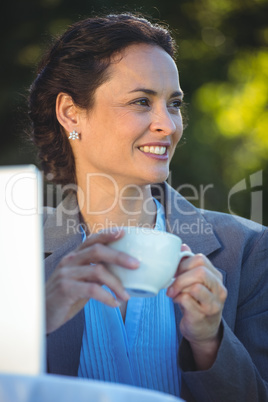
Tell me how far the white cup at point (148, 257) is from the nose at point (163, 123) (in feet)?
2.55

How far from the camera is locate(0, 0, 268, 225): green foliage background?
473 cm

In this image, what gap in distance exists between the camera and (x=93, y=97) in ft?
6.22

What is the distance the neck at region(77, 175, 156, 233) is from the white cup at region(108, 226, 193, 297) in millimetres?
843

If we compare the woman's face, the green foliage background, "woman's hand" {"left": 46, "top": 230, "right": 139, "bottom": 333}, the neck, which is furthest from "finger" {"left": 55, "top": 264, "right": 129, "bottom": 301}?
the green foliage background

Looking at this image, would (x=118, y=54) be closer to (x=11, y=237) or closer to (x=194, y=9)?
(x=11, y=237)

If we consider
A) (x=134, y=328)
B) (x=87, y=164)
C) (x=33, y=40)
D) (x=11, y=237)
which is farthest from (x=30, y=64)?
(x=11, y=237)

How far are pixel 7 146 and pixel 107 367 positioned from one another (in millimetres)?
3611

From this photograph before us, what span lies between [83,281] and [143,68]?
94 centimetres

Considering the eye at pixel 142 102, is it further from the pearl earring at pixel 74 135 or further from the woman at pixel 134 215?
the pearl earring at pixel 74 135

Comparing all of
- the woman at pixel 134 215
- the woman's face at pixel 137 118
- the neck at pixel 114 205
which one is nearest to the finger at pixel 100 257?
the woman at pixel 134 215

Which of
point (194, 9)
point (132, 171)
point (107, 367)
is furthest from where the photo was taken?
point (194, 9)

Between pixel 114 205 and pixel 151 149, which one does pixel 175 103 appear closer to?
pixel 151 149

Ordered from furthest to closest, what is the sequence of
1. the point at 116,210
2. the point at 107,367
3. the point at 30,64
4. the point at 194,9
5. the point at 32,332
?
the point at 194,9 → the point at 30,64 → the point at 116,210 → the point at 107,367 → the point at 32,332

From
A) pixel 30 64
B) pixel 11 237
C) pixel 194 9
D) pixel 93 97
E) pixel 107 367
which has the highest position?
pixel 194 9
